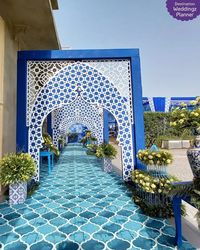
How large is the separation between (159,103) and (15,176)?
44.0 ft

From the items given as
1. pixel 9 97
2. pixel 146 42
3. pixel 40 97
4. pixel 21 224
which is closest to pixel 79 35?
pixel 146 42

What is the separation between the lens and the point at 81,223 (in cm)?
255

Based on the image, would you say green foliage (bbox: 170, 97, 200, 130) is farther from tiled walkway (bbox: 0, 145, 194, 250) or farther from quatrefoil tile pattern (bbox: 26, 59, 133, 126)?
quatrefoil tile pattern (bbox: 26, 59, 133, 126)

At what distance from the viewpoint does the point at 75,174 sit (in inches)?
212

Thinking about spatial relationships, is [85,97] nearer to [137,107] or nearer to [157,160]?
[137,107]

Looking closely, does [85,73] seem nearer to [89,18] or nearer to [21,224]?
[89,18]

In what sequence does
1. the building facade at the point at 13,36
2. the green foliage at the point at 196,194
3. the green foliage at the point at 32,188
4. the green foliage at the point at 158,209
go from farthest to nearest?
the green foliage at the point at 32,188 < the building facade at the point at 13,36 < the green foliage at the point at 158,209 < the green foliage at the point at 196,194

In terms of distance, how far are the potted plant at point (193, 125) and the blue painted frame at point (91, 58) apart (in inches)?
88.7

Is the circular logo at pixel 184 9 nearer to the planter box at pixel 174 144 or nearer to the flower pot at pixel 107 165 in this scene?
the flower pot at pixel 107 165

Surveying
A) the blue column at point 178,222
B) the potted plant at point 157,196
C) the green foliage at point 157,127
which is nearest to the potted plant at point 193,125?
the blue column at point 178,222

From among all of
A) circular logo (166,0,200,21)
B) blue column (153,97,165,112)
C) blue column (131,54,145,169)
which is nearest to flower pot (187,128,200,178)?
circular logo (166,0,200,21)

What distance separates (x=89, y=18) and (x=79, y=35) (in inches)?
52.5

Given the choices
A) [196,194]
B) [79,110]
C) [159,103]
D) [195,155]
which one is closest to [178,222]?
[196,194]

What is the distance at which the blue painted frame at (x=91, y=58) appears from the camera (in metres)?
4.24
